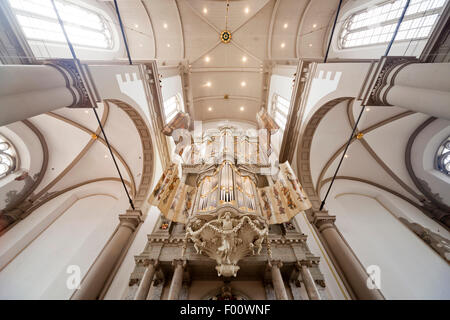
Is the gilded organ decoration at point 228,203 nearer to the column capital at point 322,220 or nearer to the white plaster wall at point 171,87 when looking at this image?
the column capital at point 322,220

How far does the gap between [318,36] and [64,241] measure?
81.4 ft

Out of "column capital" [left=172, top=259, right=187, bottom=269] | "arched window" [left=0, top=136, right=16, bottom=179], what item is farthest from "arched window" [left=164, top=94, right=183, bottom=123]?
"column capital" [left=172, top=259, right=187, bottom=269]

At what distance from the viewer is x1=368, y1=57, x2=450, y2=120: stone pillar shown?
11.9ft

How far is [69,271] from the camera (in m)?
7.29

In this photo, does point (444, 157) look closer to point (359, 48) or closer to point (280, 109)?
point (359, 48)

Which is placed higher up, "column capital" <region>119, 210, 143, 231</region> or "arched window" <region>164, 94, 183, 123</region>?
"arched window" <region>164, 94, 183, 123</region>

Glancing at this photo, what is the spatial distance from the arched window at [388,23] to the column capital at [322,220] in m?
7.80

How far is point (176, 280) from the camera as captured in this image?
18.9 ft

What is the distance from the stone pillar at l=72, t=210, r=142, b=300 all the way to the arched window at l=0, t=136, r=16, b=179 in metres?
7.13

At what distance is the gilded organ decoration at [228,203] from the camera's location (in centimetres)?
593

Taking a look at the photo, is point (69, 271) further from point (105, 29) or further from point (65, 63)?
point (105, 29)

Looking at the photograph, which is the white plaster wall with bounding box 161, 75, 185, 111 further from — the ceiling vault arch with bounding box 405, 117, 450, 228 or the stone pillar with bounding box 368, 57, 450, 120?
the ceiling vault arch with bounding box 405, 117, 450, 228

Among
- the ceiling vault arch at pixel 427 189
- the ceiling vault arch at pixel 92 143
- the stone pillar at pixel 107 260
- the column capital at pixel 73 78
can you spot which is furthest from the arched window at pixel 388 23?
the ceiling vault arch at pixel 92 143
